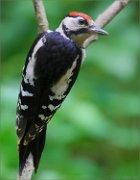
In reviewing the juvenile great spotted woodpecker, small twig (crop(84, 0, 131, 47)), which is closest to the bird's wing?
the juvenile great spotted woodpecker

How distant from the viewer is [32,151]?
407 cm

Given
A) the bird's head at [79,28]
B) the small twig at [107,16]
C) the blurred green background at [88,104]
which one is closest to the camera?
the bird's head at [79,28]

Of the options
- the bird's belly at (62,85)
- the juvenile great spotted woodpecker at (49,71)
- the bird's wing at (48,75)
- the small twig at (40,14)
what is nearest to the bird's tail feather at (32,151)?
the juvenile great spotted woodpecker at (49,71)

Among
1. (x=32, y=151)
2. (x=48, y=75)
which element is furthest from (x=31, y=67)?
(x=32, y=151)

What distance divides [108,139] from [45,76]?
43.1 inches

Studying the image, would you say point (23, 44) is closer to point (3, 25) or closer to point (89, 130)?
point (3, 25)

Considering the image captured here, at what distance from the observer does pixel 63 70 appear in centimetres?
372

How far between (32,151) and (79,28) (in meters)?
0.70

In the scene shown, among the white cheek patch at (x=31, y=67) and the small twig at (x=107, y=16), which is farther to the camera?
the small twig at (x=107, y=16)

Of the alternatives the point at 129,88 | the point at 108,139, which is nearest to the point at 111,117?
the point at 108,139

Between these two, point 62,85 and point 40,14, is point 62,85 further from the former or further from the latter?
point 40,14

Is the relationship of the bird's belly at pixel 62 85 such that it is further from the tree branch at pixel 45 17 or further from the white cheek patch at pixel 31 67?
the tree branch at pixel 45 17

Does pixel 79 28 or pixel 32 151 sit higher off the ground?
pixel 79 28

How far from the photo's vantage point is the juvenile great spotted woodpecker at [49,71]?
3.73m
